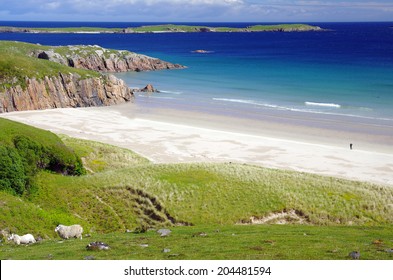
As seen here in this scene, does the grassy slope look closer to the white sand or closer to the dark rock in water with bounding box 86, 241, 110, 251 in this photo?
the white sand

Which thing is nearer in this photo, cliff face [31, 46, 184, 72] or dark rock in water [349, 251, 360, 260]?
dark rock in water [349, 251, 360, 260]

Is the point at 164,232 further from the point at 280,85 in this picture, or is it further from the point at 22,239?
the point at 280,85

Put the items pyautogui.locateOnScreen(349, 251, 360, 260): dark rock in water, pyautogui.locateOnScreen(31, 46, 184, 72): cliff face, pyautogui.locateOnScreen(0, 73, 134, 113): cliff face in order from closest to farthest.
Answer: pyautogui.locateOnScreen(349, 251, 360, 260): dark rock in water
pyautogui.locateOnScreen(0, 73, 134, 113): cliff face
pyautogui.locateOnScreen(31, 46, 184, 72): cliff face

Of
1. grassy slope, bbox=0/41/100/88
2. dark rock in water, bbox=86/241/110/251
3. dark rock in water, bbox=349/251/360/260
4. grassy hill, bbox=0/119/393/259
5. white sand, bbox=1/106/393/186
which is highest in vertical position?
grassy slope, bbox=0/41/100/88

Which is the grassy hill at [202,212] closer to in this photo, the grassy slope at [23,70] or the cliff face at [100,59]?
the grassy slope at [23,70]

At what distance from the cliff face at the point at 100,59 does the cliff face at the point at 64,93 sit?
34.1 metres

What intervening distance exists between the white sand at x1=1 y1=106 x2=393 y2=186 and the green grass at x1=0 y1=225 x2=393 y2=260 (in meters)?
25.9

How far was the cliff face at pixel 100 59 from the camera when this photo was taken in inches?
5143

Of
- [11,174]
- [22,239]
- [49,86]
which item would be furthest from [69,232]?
[49,86]

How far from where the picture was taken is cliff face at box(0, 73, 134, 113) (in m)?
83.8

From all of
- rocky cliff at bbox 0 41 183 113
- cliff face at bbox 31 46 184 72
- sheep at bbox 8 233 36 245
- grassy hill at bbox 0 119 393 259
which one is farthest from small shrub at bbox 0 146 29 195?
cliff face at bbox 31 46 184 72

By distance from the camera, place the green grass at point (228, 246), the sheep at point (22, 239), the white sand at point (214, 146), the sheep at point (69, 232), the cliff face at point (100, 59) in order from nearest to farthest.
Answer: the green grass at point (228, 246)
the sheep at point (22, 239)
the sheep at point (69, 232)
the white sand at point (214, 146)
the cliff face at point (100, 59)

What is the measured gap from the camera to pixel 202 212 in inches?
1394

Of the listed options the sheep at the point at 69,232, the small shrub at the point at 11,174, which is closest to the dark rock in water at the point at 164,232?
the sheep at the point at 69,232
